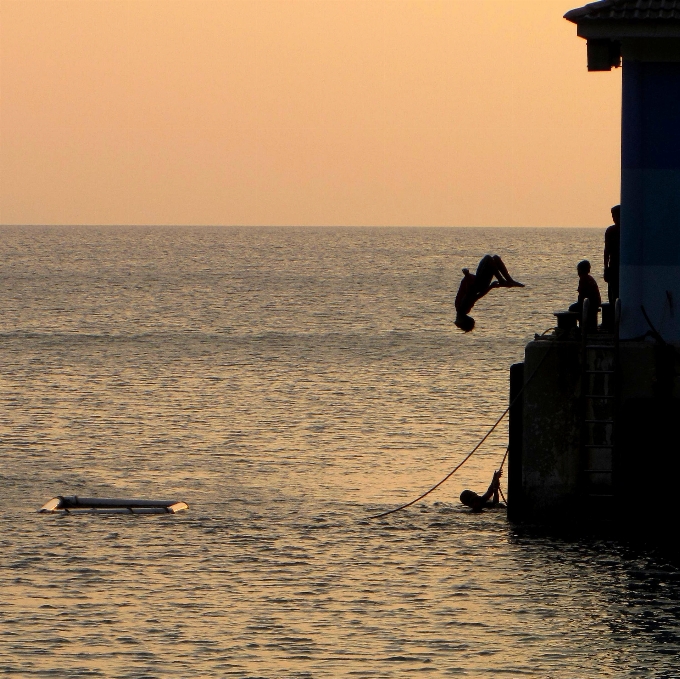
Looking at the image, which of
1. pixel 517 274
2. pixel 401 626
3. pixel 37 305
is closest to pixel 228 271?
pixel 517 274

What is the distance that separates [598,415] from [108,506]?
10.3 metres

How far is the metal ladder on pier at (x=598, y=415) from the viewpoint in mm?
22203

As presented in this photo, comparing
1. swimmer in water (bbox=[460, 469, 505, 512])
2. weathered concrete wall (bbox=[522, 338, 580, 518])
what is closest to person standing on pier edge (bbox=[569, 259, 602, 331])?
weathered concrete wall (bbox=[522, 338, 580, 518])

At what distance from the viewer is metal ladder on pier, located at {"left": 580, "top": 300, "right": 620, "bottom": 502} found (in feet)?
72.8

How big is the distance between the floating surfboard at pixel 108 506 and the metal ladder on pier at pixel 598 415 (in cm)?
891

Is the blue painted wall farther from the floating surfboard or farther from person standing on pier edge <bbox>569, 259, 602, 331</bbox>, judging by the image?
the floating surfboard

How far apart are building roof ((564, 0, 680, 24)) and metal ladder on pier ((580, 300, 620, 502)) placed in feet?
13.2

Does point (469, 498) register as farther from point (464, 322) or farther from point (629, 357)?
point (629, 357)

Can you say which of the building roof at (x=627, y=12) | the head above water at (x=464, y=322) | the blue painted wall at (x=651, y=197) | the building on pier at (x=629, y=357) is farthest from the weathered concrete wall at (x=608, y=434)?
the building roof at (x=627, y=12)

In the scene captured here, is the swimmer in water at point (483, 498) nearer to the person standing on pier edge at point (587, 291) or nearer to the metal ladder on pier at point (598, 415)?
the person standing on pier edge at point (587, 291)

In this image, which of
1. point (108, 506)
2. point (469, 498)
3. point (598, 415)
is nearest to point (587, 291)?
point (598, 415)

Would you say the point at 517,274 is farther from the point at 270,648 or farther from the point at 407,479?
the point at 270,648

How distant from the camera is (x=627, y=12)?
21797 mm

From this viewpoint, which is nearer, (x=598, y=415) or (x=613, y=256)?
(x=598, y=415)
